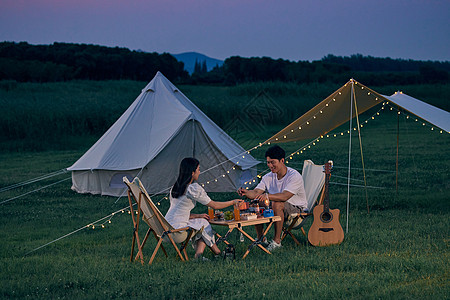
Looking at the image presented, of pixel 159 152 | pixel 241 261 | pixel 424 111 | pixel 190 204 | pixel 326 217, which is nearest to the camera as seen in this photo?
pixel 241 261

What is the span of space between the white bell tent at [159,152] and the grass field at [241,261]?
0.38 meters

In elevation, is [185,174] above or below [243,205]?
above

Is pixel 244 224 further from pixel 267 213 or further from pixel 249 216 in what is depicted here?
pixel 267 213

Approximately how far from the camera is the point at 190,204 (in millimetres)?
4883

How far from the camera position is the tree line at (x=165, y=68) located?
31156mm

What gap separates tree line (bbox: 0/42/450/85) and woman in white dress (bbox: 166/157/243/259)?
2632 centimetres

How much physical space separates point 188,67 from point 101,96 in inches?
440

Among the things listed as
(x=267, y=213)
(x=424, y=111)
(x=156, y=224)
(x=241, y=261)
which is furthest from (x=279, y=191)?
(x=424, y=111)

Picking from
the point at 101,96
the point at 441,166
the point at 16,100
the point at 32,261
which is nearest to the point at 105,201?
the point at 32,261

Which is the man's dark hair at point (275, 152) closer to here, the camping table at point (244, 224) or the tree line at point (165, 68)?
the camping table at point (244, 224)

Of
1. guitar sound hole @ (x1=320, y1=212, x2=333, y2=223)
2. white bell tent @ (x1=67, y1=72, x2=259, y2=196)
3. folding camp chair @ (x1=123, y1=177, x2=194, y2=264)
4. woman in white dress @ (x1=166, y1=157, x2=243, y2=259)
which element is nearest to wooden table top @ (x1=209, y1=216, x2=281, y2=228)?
woman in white dress @ (x1=166, y1=157, x2=243, y2=259)

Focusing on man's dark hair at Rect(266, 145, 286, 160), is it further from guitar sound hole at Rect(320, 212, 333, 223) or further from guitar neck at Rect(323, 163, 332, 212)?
guitar sound hole at Rect(320, 212, 333, 223)

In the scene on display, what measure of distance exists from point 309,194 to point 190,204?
64.5 inches

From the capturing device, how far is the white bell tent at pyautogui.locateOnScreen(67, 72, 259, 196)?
28.7 feet
